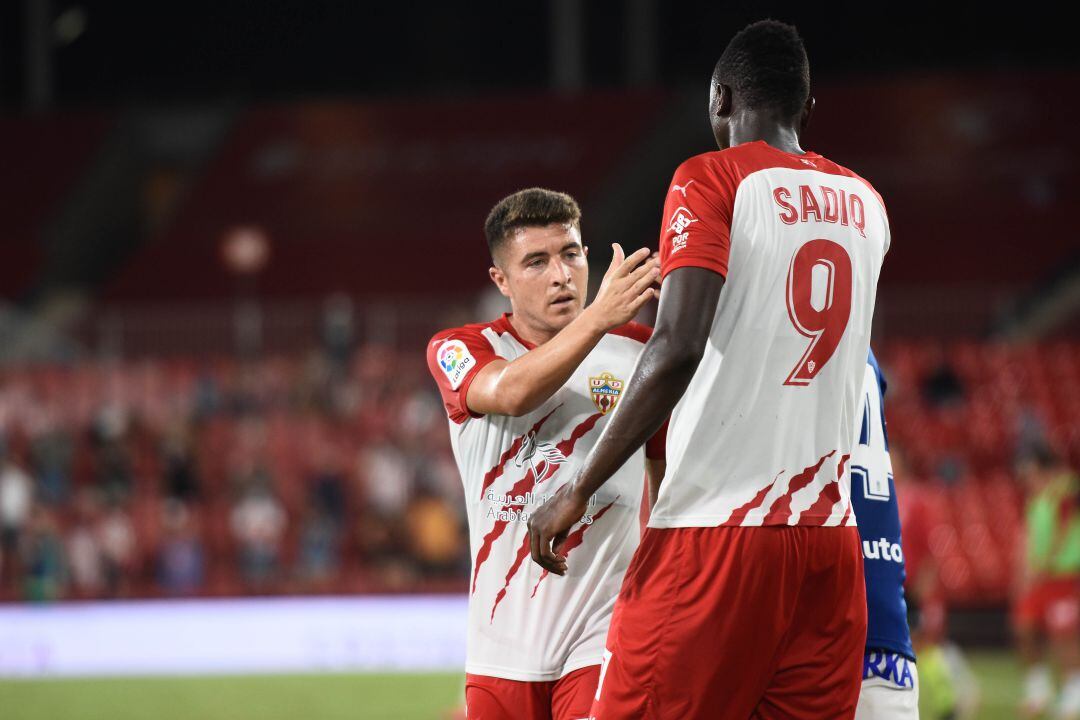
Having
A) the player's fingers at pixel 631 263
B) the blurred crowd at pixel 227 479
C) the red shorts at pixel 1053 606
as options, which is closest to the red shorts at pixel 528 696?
the player's fingers at pixel 631 263

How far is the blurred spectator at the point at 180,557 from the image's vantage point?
627 inches

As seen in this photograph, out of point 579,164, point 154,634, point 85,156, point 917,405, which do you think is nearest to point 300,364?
point 154,634

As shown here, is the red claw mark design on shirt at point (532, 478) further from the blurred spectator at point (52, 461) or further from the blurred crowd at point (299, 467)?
the blurred spectator at point (52, 461)

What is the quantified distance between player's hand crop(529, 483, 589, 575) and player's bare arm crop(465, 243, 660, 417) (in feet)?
1.38

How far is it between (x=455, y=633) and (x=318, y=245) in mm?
13455

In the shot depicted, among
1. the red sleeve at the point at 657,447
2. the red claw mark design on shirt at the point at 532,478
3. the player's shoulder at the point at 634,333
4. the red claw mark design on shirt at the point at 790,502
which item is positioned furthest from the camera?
the player's shoulder at the point at 634,333

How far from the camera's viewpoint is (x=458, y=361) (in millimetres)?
4004

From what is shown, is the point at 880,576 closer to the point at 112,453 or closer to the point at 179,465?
the point at 179,465

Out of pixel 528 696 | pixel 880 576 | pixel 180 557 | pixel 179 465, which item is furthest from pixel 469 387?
pixel 179 465

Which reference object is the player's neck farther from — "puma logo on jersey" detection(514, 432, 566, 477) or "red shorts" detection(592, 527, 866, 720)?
"puma logo on jersey" detection(514, 432, 566, 477)

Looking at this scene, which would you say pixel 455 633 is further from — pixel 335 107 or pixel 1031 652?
pixel 335 107

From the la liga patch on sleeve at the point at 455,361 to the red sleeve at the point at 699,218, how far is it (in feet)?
3.40

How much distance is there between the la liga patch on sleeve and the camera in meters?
3.97

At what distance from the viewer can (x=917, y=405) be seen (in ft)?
57.8
